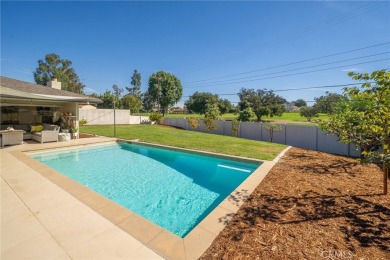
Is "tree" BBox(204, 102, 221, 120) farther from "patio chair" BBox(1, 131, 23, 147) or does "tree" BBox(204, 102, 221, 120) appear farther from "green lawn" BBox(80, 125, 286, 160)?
"patio chair" BBox(1, 131, 23, 147)

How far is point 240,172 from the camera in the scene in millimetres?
7527

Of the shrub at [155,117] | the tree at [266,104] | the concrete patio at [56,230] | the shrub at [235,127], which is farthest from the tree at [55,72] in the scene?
the concrete patio at [56,230]

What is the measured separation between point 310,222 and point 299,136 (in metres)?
12.0

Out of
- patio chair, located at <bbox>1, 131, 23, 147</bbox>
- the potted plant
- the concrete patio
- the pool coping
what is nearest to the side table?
the potted plant

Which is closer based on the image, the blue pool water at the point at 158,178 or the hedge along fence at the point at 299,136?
Answer: the blue pool water at the point at 158,178

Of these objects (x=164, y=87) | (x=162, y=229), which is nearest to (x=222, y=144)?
(x=162, y=229)

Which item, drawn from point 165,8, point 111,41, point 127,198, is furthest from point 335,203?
point 111,41

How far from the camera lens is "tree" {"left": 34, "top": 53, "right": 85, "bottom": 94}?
39.9 metres

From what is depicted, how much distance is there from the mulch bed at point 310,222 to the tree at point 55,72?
48.8m

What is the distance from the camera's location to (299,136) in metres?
13.7

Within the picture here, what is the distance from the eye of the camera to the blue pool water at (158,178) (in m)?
4.88

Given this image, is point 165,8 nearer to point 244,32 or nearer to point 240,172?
point 244,32

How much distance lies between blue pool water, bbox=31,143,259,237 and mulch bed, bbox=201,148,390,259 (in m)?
1.41

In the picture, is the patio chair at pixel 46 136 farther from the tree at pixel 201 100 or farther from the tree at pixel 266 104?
the tree at pixel 201 100
